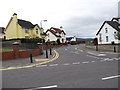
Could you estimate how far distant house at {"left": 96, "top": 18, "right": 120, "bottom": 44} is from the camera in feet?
124

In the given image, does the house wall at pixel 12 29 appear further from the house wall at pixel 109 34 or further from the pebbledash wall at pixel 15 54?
the house wall at pixel 109 34

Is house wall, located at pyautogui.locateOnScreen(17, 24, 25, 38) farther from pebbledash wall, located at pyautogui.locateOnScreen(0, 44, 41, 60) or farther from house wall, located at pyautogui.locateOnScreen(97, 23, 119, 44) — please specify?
house wall, located at pyautogui.locateOnScreen(97, 23, 119, 44)

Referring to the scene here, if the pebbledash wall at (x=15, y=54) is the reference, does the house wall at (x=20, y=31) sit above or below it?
above

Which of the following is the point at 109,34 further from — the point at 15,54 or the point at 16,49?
the point at 15,54

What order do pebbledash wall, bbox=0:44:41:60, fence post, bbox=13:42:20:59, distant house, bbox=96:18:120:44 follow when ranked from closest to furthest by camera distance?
pebbledash wall, bbox=0:44:41:60 → fence post, bbox=13:42:20:59 → distant house, bbox=96:18:120:44

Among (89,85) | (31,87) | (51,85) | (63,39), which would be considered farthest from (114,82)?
(63,39)

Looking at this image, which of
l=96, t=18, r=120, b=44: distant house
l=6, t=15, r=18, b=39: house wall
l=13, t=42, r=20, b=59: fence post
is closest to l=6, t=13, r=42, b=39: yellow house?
l=6, t=15, r=18, b=39: house wall

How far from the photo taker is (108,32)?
130ft

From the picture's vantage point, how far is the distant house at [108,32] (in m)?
37.7

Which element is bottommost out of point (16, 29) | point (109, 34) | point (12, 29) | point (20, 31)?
point (109, 34)

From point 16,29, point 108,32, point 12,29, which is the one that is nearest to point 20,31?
point 16,29

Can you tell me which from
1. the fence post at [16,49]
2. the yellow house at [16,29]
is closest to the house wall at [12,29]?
the yellow house at [16,29]

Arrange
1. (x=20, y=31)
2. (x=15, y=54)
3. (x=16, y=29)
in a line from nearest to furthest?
1. (x=15, y=54)
2. (x=20, y=31)
3. (x=16, y=29)

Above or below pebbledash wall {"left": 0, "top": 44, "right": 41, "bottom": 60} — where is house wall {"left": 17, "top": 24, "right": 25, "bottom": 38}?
above
